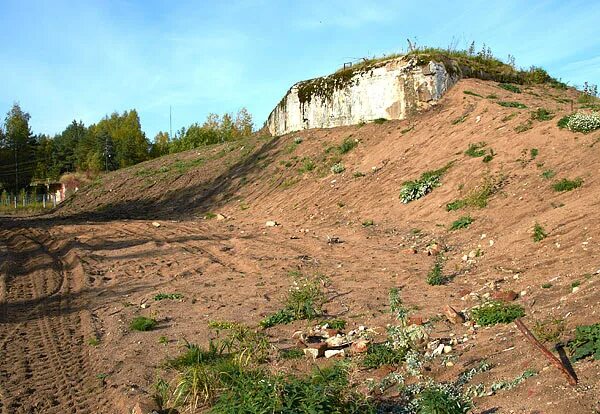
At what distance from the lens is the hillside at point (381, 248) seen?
5793mm

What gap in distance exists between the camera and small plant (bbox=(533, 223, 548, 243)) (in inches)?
360

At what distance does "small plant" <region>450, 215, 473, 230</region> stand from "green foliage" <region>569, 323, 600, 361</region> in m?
6.84

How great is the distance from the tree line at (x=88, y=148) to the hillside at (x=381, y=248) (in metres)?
38.1

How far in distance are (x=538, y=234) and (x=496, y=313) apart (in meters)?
3.44

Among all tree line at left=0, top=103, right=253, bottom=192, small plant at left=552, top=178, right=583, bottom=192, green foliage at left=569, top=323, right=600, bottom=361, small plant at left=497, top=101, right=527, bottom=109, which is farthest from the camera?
tree line at left=0, top=103, right=253, bottom=192

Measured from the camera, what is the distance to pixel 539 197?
36.7ft

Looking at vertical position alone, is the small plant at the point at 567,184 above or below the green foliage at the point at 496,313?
above

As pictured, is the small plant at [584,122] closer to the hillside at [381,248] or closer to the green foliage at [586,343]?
the hillside at [381,248]

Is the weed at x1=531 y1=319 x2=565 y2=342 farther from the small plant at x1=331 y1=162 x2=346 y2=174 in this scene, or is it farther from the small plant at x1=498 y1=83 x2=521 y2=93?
the small plant at x1=498 y1=83 x2=521 y2=93

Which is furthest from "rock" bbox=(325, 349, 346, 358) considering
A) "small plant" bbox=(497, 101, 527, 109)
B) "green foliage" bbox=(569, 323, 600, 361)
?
"small plant" bbox=(497, 101, 527, 109)

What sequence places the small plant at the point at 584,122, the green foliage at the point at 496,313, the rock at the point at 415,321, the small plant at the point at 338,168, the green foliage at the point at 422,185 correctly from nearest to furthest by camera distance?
1. the green foliage at the point at 496,313
2. the rock at the point at 415,321
3. the small plant at the point at 584,122
4. the green foliage at the point at 422,185
5. the small plant at the point at 338,168

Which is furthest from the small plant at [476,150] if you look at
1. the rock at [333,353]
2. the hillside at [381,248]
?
the rock at [333,353]

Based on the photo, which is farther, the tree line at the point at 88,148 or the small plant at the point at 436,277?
the tree line at the point at 88,148

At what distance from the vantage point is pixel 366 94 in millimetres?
22328
